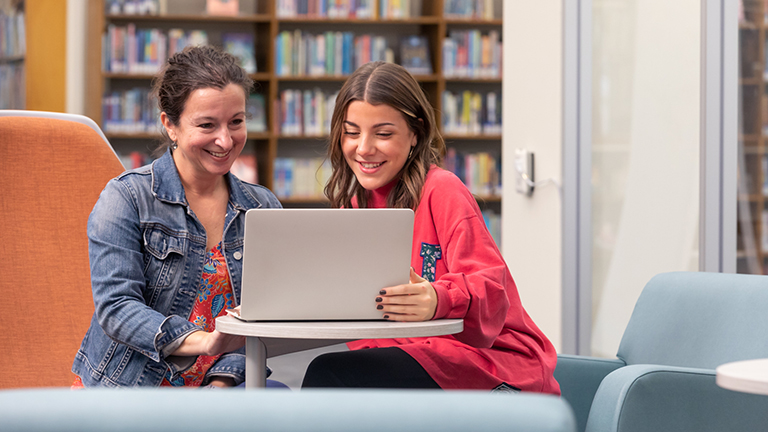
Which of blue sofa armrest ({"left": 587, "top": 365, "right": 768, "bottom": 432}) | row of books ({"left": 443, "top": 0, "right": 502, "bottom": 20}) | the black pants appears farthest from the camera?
row of books ({"left": 443, "top": 0, "right": 502, "bottom": 20})

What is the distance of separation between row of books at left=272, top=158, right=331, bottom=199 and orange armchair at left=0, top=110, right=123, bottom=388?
2.88 m

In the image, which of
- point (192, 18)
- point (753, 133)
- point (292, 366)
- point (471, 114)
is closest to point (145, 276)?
point (292, 366)

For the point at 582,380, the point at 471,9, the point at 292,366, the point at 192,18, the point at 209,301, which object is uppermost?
the point at 471,9

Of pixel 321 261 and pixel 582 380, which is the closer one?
pixel 321 261

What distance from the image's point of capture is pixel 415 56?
470 centimetres

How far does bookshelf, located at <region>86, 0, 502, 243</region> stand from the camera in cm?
456

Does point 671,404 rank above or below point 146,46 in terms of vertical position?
below

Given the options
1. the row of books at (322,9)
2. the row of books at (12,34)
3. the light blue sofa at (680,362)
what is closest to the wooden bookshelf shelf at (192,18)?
the row of books at (322,9)

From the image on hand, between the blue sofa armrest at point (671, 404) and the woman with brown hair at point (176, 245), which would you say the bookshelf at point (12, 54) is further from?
the blue sofa armrest at point (671, 404)

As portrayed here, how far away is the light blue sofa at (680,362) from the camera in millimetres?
1244

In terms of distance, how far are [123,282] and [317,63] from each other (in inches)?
137

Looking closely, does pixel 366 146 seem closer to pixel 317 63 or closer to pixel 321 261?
pixel 321 261

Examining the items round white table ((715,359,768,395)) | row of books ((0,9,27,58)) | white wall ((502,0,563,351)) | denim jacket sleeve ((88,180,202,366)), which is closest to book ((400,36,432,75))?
white wall ((502,0,563,351))

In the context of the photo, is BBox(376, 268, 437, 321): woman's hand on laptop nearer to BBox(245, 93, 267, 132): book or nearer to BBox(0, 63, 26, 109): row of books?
BBox(0, 63, 26, 109): row of books
